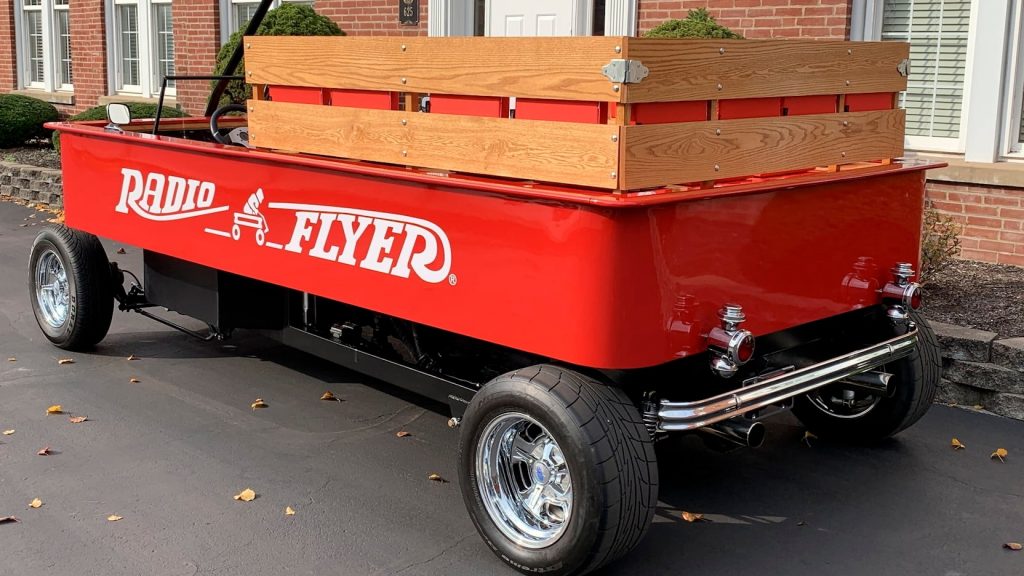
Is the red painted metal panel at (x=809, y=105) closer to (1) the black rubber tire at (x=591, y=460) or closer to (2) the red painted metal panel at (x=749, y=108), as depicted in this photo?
(2) the red painted metal panel at (x=749, y=108)

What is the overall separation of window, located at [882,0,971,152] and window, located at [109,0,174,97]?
955cm

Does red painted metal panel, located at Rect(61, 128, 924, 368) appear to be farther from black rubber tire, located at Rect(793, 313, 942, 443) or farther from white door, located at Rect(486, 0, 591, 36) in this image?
white door, located at Rect(486, 0, 591, 36)

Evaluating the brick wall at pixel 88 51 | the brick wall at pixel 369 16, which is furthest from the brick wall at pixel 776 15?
the brick wall at pixel 88 51

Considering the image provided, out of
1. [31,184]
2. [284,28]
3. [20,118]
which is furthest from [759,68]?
[20,118]

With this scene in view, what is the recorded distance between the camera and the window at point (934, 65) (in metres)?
7.62

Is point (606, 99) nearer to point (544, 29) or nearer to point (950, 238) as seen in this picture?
point (950, 238)

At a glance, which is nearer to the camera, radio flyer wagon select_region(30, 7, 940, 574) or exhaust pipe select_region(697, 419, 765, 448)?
radio flyer wagon select_region(30, 7, 940, 574)

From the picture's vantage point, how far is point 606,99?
3.39m

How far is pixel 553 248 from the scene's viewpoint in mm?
3467

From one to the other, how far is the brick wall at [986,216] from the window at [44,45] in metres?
13.4

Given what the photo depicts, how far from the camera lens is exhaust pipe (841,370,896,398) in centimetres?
453

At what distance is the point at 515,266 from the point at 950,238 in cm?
454

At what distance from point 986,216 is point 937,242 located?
91 centimetres

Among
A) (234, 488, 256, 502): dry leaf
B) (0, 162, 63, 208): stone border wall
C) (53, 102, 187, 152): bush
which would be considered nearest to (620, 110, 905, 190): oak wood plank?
(234, 488, 256, 502): dry leaf
